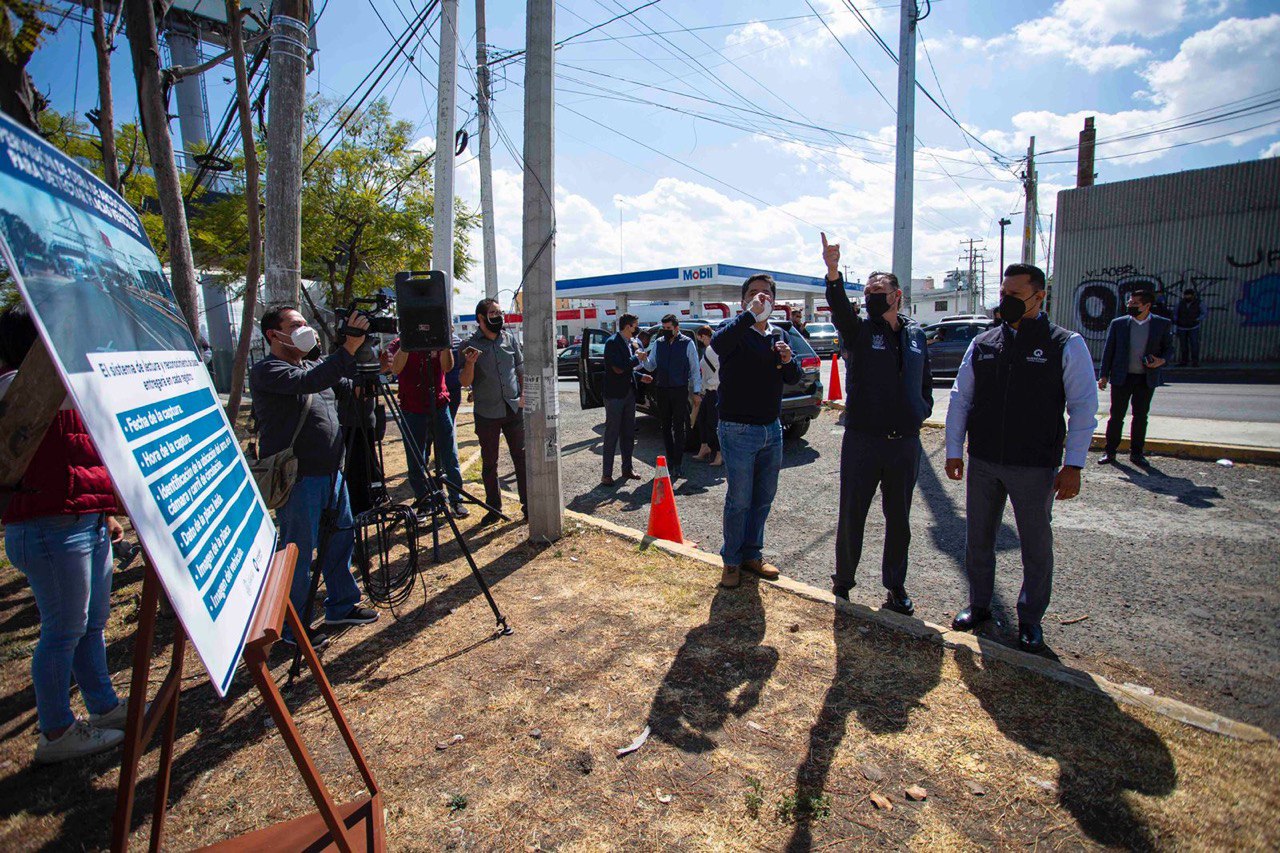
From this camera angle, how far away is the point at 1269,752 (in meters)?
2.40

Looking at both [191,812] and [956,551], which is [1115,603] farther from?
[191,812]

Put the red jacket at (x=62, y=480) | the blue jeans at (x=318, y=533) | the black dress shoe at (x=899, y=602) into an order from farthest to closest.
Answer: the black dress shoe at (x=899, y=602) → the blue jeans at (x=318, y=533) → the red jacket at (x=62, y=480)

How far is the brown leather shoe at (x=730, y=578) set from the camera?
13.4 ft

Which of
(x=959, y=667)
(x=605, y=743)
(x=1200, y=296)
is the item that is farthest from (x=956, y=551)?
(x=1200, y=296)

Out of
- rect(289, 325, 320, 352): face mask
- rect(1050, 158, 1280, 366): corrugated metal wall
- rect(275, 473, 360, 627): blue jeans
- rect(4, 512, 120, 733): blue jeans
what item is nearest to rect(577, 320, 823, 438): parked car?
rect(275, 473, 360, 627): blue jeans

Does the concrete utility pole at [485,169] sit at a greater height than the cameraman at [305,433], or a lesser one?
greater

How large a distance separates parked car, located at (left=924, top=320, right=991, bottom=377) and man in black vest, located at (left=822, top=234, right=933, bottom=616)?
565 inches

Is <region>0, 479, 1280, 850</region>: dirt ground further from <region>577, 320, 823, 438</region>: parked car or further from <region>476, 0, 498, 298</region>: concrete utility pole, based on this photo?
<region>476, 0, 498, 298</region>: concrete utility pole

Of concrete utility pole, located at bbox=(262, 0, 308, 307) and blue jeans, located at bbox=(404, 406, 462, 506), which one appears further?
blue jeans, located at bbox=(404, 406, 462, 506)

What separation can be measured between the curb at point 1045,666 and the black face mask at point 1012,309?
1691 millimetres

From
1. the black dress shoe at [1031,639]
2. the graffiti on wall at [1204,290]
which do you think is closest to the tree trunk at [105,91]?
the black dress shoe at [1031,639]

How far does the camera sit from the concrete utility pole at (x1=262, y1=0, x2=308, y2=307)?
4.83 m

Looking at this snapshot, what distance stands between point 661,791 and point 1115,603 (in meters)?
3.17

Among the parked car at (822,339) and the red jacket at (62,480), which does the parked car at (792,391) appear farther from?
the parked car at (822,339)
